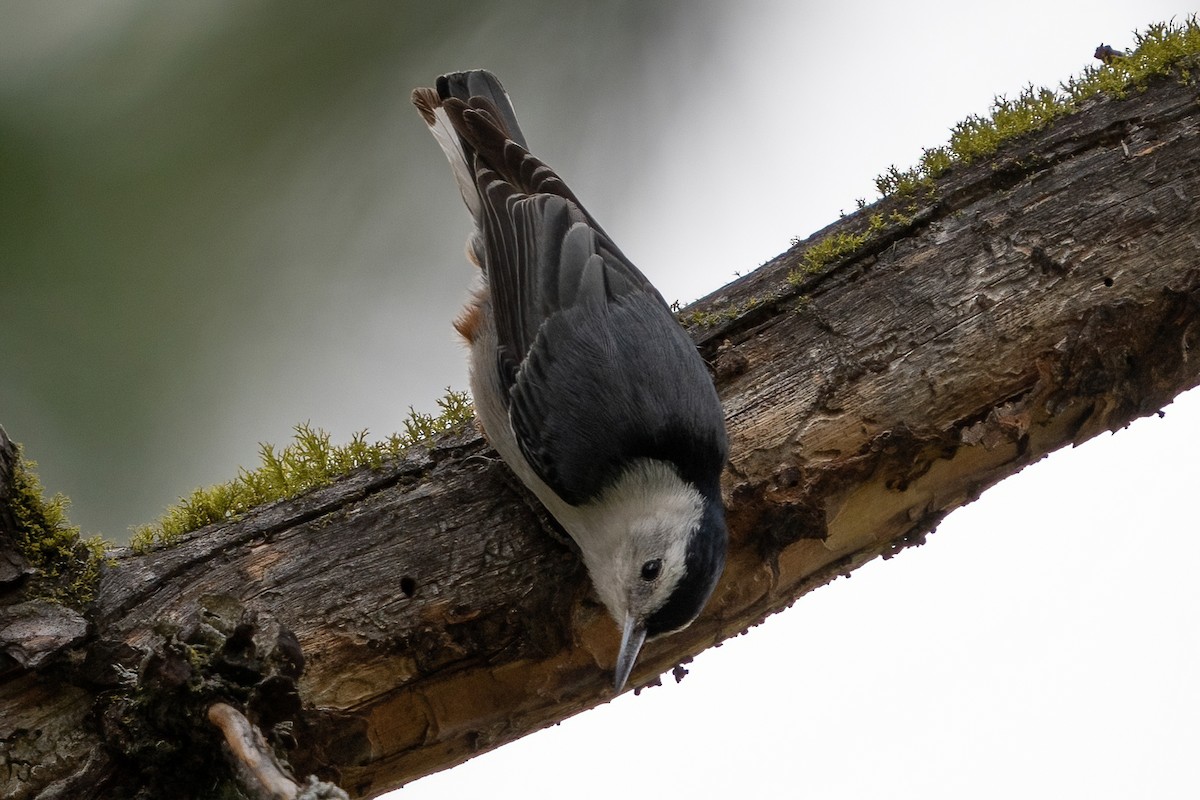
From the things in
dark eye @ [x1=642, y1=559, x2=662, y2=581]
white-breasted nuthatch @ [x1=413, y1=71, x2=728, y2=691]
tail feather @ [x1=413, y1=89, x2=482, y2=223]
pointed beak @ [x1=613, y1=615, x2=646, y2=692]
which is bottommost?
pointed beak @ [x1=613, y1=615, x2=646, y2=692]

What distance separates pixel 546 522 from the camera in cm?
243

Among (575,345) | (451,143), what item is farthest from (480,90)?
(575,345)

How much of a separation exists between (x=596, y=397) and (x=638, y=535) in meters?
0.33

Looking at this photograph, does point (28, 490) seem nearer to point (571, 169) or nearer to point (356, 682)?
point (356, 682)

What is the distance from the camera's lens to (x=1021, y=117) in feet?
8.82

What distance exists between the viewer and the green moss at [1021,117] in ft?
8.60

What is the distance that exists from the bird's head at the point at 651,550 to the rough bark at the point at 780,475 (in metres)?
0.08

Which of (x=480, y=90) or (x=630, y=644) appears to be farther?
(x=480, y=90)

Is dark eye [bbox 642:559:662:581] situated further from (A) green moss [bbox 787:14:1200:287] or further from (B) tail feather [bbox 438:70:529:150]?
(B) tail feather [bbox 438:70:529:150]

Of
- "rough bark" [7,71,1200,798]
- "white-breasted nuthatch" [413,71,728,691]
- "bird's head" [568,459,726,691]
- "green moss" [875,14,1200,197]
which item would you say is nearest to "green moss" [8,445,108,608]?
"rough bark" [7,71,1200,798]

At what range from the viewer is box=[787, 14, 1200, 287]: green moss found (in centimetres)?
262

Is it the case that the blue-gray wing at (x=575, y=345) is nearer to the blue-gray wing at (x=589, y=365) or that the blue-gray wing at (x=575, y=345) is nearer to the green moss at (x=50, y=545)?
the blue-gray wing at (x=589, y=365)

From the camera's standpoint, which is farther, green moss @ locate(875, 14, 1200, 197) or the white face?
green moss @ locate(875, 14, 1200, 197)

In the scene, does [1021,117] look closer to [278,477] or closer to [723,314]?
[723,314]
